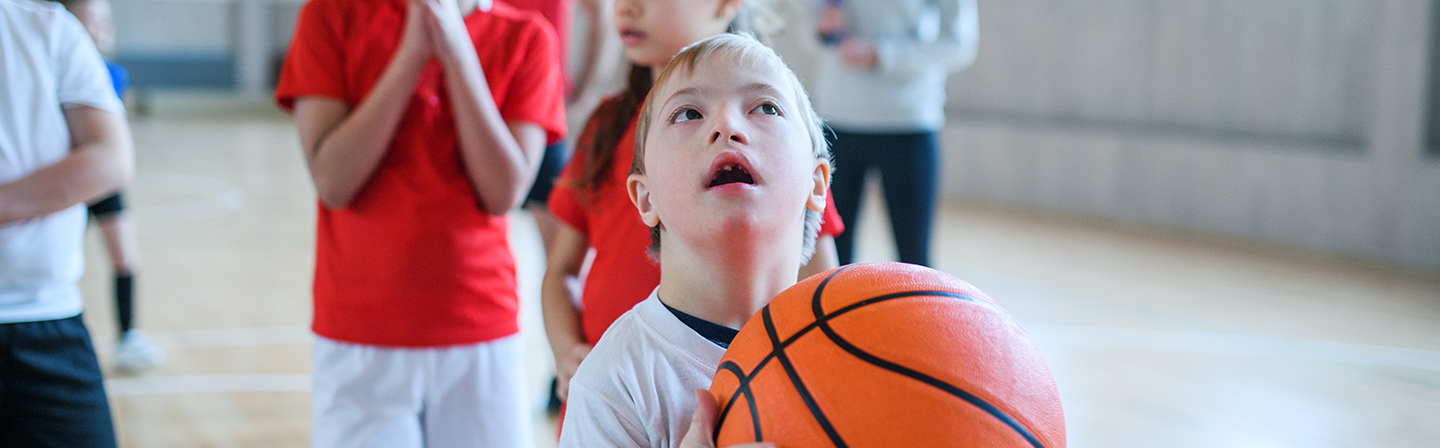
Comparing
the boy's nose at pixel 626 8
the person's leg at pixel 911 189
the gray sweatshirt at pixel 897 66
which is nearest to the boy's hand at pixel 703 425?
the boy's nose at pixel 626 8

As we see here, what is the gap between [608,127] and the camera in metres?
1.44

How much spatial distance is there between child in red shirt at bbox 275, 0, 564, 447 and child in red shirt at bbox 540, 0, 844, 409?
15 centimetres

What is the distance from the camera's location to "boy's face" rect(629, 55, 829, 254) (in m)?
0.91

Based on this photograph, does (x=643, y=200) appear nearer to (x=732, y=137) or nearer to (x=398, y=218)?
(x=732, y=137)

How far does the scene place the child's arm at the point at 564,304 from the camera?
1.29m

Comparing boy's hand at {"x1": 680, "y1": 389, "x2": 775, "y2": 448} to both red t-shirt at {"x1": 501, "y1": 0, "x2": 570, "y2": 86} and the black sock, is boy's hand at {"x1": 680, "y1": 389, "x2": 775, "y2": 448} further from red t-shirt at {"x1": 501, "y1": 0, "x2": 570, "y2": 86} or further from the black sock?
the black sock

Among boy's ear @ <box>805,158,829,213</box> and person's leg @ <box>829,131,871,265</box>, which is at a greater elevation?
boy's ear @ <box>805,158,829,213</box>

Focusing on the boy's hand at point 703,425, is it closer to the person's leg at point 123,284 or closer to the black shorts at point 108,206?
the person's leg at point 123,284

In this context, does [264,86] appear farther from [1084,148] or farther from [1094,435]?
[1094,435]

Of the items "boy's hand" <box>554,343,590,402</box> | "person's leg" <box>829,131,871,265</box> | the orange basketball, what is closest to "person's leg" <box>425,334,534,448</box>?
"boy's hand" <box>554,343,590,402</box>

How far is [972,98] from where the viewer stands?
8.30 m

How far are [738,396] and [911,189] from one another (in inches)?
80.4

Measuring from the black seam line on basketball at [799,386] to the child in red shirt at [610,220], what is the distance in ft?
1.32

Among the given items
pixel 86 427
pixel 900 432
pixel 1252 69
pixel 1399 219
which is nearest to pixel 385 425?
pixel 86 427
